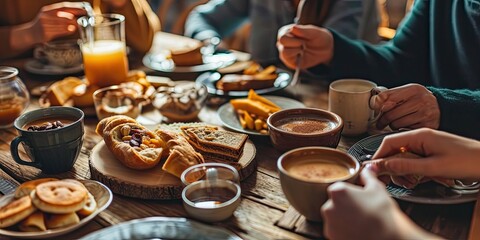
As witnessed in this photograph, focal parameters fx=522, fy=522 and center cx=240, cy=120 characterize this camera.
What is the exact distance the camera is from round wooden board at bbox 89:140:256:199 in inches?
38.9

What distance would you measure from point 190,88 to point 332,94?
0.39 m

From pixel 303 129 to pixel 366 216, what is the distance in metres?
0.43

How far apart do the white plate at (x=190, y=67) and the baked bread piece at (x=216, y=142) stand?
62 cm

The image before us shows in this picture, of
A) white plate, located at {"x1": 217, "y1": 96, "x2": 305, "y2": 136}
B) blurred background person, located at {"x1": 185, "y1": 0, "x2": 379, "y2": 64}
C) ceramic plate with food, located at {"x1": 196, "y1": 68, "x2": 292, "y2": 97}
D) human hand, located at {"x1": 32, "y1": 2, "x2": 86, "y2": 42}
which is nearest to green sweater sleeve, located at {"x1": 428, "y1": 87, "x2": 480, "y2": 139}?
white plate, located at {"x1": 217, "y1": 96, "x2": 305, "y2": 136}

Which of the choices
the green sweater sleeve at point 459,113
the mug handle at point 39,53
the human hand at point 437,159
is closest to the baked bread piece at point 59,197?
the human hand at point 437,159

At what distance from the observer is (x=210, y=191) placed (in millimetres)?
945

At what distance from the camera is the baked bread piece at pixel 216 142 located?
3.51ft

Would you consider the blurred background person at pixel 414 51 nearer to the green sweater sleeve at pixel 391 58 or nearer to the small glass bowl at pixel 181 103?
the green sweater sleeve at pixel 391 58

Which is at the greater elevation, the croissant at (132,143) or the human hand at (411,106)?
the human hand at (411,106)

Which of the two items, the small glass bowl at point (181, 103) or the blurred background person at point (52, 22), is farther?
the blurred background person at point (52, 22)

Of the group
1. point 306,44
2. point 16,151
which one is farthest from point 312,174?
point 306,44

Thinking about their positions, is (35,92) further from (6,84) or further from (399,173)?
(399,173)

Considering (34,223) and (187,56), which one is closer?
(34,223)

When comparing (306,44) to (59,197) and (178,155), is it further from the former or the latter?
(59,197)
